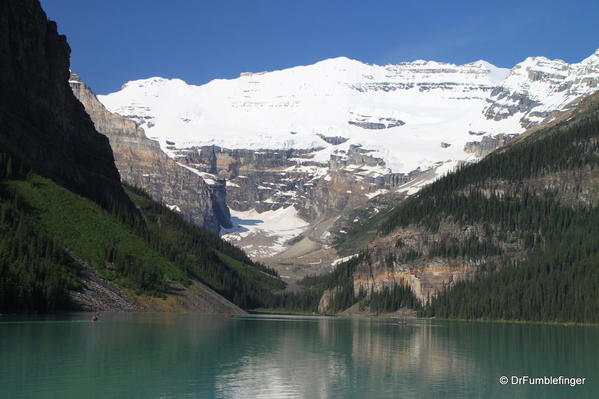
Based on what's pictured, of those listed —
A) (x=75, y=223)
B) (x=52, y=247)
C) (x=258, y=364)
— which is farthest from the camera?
(x=75, y=223)

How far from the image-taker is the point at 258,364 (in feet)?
273

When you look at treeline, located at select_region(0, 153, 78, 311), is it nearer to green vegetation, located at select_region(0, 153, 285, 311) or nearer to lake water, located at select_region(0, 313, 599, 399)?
green vegetation, located at select_region(0, 153, 285, 311)

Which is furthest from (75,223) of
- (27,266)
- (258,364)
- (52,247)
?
(258,364)

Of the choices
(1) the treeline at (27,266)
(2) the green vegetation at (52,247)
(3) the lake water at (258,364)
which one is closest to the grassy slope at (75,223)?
(2) the green vegetation at (52,247)

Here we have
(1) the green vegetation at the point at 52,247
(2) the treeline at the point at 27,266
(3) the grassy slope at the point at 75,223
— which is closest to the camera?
(2) the treeline at the point at 27,266

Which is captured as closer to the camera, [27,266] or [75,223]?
[27,266]

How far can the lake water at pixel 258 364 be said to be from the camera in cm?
6538

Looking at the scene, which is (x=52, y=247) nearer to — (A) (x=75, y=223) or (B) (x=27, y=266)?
(B) (x=27, y=266)

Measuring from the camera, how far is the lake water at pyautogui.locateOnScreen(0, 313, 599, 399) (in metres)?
65.4

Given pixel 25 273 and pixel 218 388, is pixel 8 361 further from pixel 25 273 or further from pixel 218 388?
pixel 25 273

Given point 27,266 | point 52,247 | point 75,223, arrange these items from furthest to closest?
point 75,223 < point 52,247 < point 27,266

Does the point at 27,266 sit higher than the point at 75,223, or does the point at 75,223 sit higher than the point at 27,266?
the point at 75,223

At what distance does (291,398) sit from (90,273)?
106994 millimetres

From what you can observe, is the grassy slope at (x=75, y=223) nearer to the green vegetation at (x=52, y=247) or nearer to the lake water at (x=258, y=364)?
the green vegetation at (x=52, y=247)
